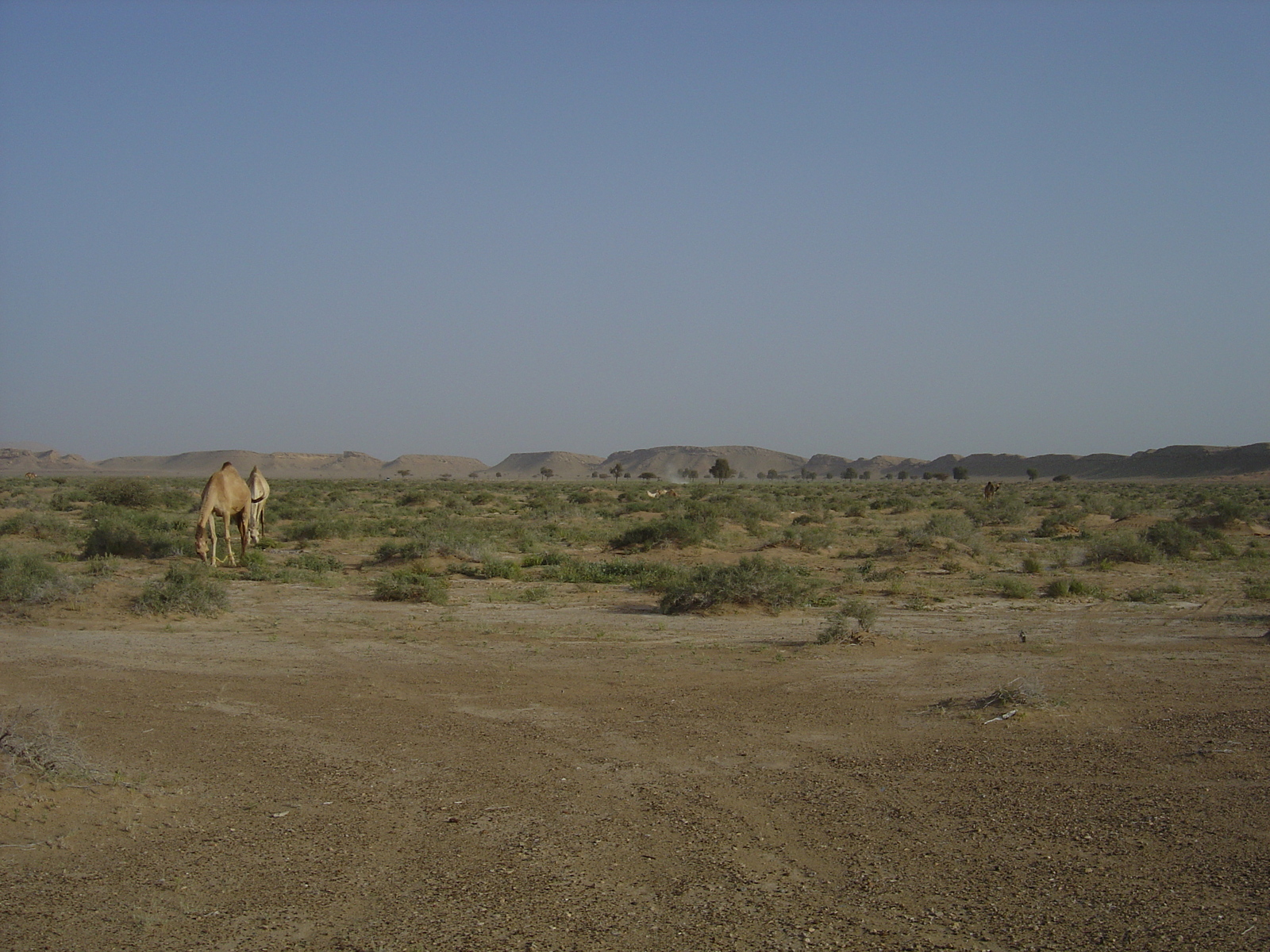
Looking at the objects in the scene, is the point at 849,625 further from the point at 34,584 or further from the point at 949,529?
the point at 949,529

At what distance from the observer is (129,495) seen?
1446 inches

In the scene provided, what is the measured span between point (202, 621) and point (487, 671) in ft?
18.4

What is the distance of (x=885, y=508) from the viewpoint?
47.0 metres

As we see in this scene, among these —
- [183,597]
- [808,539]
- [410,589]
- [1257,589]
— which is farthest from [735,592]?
[808,539]

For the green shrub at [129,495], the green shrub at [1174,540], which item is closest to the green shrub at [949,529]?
the green shrub at [1174,540]

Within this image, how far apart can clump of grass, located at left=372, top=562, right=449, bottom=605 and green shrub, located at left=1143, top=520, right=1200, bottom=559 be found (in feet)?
58.0

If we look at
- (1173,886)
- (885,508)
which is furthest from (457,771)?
(885,508)

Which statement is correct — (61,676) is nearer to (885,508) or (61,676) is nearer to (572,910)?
(572,910)

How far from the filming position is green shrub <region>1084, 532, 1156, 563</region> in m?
23.1

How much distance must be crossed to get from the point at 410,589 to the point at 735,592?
5.67 metres

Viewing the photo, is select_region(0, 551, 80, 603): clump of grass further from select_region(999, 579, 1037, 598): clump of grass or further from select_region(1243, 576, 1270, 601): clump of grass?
select_region(1243, 576, 1270, 601): clump of grass

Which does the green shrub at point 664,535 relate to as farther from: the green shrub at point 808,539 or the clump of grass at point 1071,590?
the clump of grass at point 1071,590

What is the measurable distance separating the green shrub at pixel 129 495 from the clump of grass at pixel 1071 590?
3097cm

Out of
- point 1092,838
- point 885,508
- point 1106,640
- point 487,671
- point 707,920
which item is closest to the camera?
point 707,920
